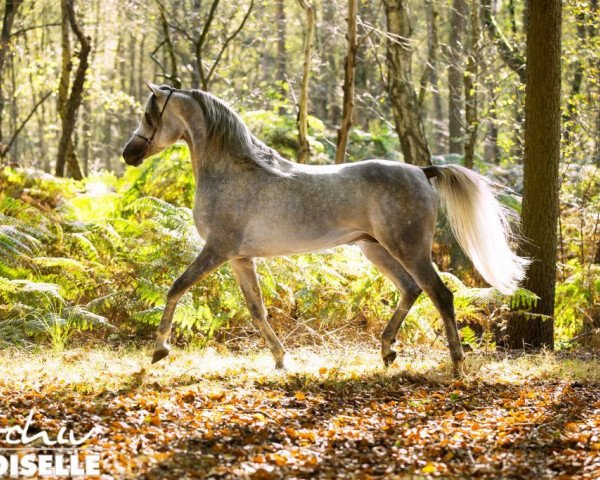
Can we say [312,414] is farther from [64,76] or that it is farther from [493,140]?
[493,140]

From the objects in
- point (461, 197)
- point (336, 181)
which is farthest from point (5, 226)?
point (461, 197)

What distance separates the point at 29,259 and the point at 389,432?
5637 millimetres

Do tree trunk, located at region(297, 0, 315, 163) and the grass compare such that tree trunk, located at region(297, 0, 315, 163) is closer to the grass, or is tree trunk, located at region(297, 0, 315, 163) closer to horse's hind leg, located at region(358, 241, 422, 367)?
the grass

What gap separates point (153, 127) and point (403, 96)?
6.87 meters

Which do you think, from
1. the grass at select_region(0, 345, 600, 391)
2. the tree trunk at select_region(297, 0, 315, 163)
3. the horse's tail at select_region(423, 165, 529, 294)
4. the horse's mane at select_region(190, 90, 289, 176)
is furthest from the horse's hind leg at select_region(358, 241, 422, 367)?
the tree trunk at select_region(297, 0, 315, 163)

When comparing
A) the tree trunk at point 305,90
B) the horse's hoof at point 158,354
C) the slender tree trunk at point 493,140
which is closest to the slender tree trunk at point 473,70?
the slender tree trunk at point 493,140

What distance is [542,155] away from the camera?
894cm

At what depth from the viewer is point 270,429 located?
5.23 m

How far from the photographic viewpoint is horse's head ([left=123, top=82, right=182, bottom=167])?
701cm

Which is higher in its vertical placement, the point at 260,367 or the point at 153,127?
the point at 153,127

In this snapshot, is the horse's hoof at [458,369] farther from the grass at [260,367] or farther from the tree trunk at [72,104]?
the tree trunk at [72,104]

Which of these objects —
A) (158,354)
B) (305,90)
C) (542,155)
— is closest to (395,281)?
(158,354)

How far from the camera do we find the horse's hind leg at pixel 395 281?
756cm

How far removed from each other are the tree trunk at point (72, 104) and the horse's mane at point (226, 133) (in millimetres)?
8760
